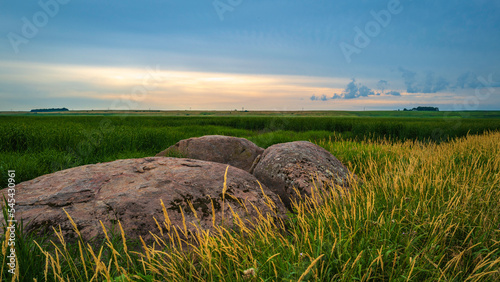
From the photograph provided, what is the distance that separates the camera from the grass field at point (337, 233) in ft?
7.23

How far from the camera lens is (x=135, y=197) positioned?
3631 millimetres

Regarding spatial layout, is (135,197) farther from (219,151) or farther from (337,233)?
(219,151)

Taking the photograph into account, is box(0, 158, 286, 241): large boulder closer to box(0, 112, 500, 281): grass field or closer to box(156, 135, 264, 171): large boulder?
box(0, 112, 500, 281): grass field

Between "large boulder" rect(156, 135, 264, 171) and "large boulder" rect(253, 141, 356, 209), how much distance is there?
1.49 metres

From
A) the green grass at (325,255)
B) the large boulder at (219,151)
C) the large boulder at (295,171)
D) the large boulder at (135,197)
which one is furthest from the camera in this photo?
the large boulder at (219,151)

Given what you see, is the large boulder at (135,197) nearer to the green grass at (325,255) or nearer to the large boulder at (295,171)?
the green grass at (325,255)

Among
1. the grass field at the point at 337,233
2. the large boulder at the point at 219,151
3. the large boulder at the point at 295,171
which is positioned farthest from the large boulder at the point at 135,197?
the large boulder at the point at 219,151

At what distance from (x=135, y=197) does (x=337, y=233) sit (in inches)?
96.9

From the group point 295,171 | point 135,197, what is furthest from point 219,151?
point 135,197

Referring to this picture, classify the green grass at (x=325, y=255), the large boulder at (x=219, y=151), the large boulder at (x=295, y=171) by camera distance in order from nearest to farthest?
the green grass at (x=325, y=255)
the large boulder at (x=295, y=171)
the large boulder at (x=219, y=151)

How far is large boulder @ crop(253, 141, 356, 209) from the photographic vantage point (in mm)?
5504

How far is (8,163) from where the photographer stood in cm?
624

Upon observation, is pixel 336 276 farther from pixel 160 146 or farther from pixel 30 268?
pixel 160 146

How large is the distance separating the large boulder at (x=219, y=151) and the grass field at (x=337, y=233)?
1702 mm
